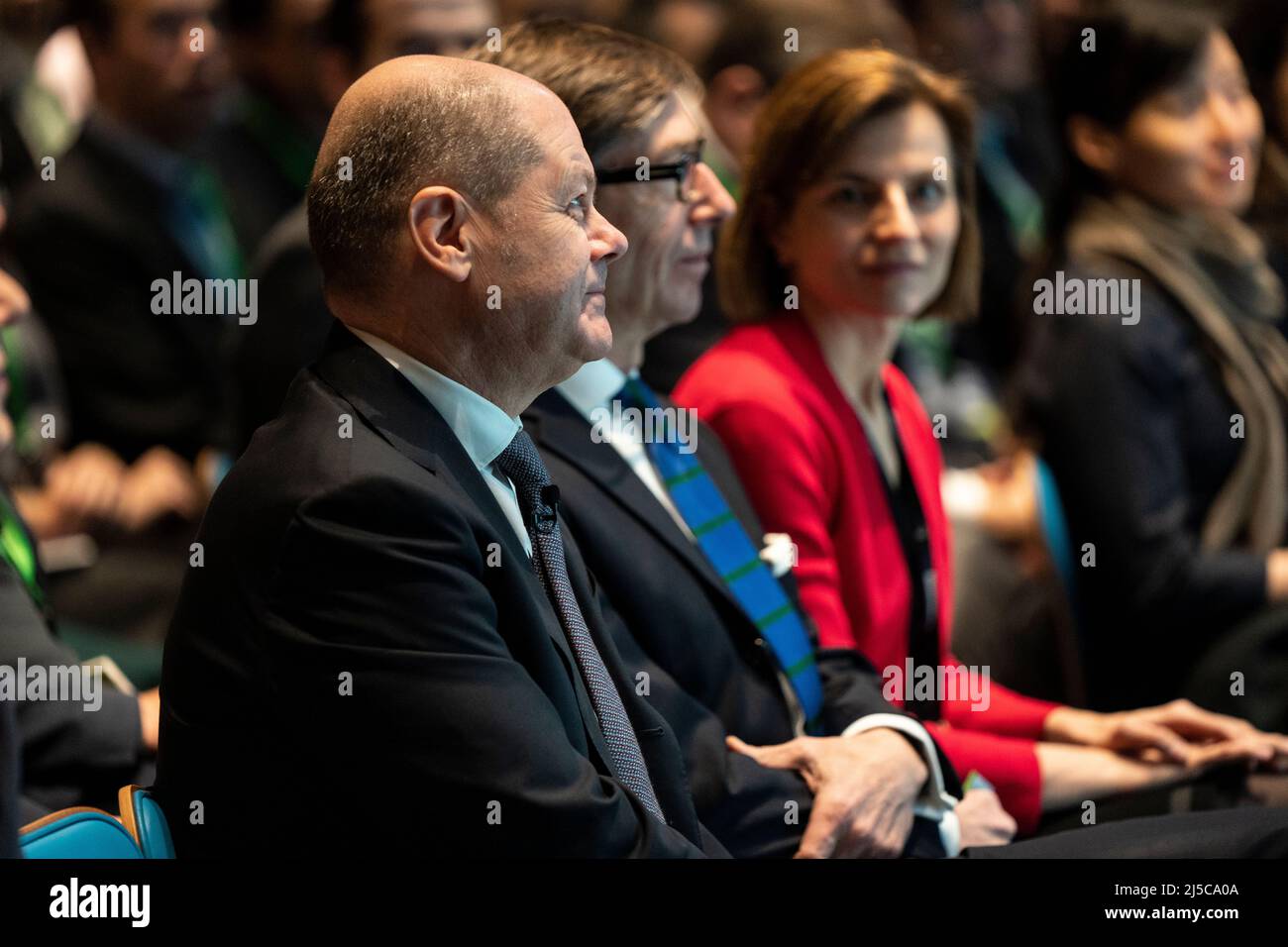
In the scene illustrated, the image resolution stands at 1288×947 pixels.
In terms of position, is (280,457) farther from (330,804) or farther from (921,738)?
(921,738)

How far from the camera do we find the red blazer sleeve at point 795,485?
231 cm

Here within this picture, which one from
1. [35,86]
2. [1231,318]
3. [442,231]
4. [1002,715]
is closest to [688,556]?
[442,231]

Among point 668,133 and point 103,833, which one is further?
point 668,133

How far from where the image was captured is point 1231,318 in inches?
127

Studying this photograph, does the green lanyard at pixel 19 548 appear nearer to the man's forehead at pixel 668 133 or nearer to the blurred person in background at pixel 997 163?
the man's forehead at pixel 668 133

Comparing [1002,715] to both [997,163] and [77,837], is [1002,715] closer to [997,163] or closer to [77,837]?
[77,837]

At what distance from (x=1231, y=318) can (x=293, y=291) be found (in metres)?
1.71

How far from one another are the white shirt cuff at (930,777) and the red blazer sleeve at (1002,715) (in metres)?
0.41

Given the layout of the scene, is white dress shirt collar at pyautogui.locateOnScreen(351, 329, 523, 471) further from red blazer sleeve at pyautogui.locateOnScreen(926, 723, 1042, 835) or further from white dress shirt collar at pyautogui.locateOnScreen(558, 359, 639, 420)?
red blazer sleeve at pyautogui.locateOnScreen(926, 723, 1042, 835)

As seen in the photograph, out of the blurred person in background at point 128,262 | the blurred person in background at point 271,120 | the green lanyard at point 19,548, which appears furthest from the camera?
the blurred person in background at point 271,120

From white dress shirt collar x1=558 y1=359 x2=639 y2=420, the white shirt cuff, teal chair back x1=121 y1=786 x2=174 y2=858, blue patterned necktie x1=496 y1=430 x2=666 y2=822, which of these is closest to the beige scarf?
the white shirt cuff

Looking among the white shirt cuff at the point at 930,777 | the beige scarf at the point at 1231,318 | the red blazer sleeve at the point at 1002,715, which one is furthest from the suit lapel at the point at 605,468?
the beige scarf at the point at 1231,318

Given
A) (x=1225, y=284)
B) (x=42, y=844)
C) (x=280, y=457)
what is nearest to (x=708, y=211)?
(x=280, y=457)

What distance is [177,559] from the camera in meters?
3.44
